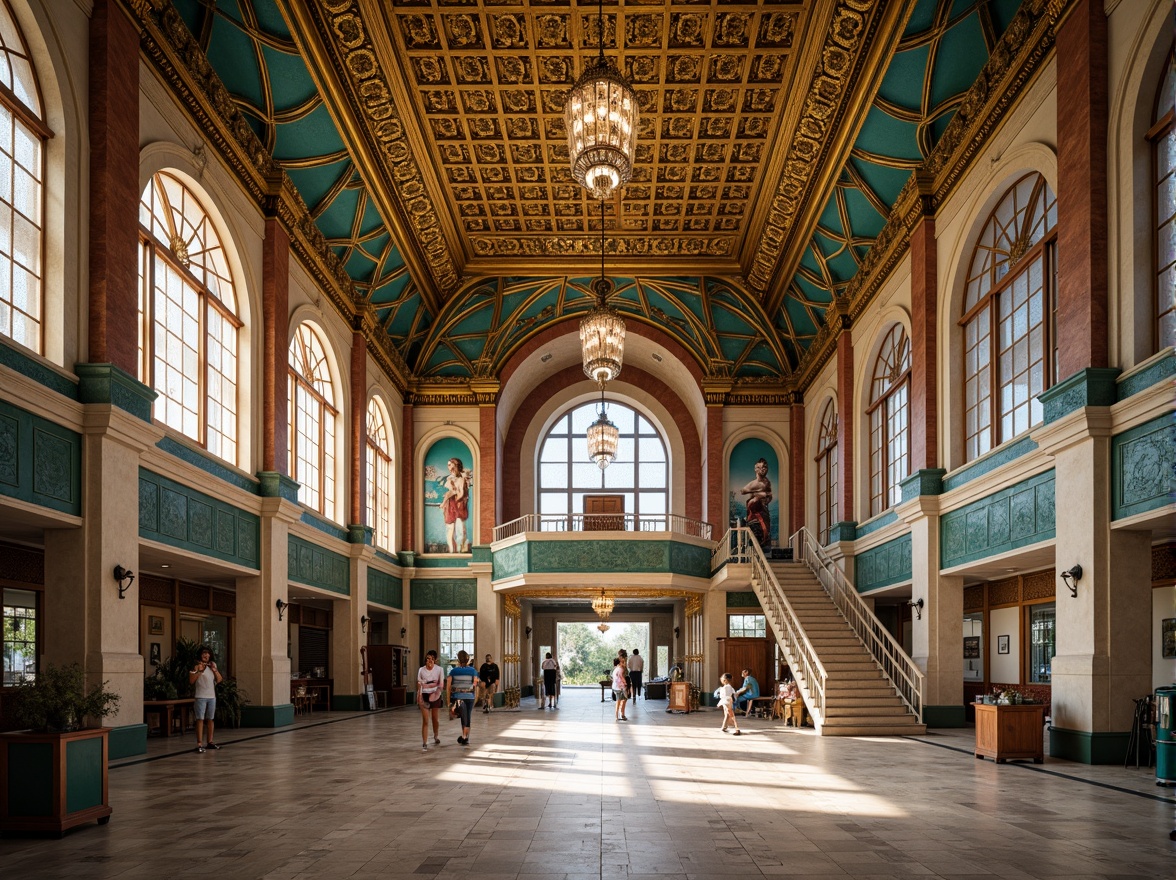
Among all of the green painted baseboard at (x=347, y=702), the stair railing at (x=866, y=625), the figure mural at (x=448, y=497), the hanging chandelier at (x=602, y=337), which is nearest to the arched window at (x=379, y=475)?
the figure mural at (x=448, y=497)

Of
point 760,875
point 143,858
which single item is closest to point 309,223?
point 143,858

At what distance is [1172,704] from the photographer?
9227 mm

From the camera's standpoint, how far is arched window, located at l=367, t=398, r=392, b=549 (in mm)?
25516

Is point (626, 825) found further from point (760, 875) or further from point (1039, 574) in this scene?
point (1039, 574)

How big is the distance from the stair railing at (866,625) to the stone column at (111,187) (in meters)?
12.7

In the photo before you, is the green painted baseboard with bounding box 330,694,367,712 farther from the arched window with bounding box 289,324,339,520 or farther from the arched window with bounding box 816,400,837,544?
the arched window with bounding box 816,400,837,544

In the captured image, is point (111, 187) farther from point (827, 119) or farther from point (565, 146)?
point (827, 119)

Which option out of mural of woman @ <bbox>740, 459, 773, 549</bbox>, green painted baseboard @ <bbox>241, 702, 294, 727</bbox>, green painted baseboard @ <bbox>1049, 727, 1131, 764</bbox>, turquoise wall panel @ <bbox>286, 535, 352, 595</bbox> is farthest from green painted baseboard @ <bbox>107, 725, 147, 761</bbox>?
mural of woman @ <bbox>740, 459, 773, 549</bbox>

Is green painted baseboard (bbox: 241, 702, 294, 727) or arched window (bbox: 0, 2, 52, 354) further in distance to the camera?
green painted baseboard (bbox: 241, 702, 294, 727)

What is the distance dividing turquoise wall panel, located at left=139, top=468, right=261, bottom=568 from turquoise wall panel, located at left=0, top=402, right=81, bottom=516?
1.65 meters

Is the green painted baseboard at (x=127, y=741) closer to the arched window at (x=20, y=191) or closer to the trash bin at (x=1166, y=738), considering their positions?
the arched window at (x=20, y=191)

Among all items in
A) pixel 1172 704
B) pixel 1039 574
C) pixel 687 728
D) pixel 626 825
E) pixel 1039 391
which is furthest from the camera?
pixel 687 728

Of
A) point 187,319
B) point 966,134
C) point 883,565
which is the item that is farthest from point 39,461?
point 883,565

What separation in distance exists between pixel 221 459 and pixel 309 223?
19.1 feet
